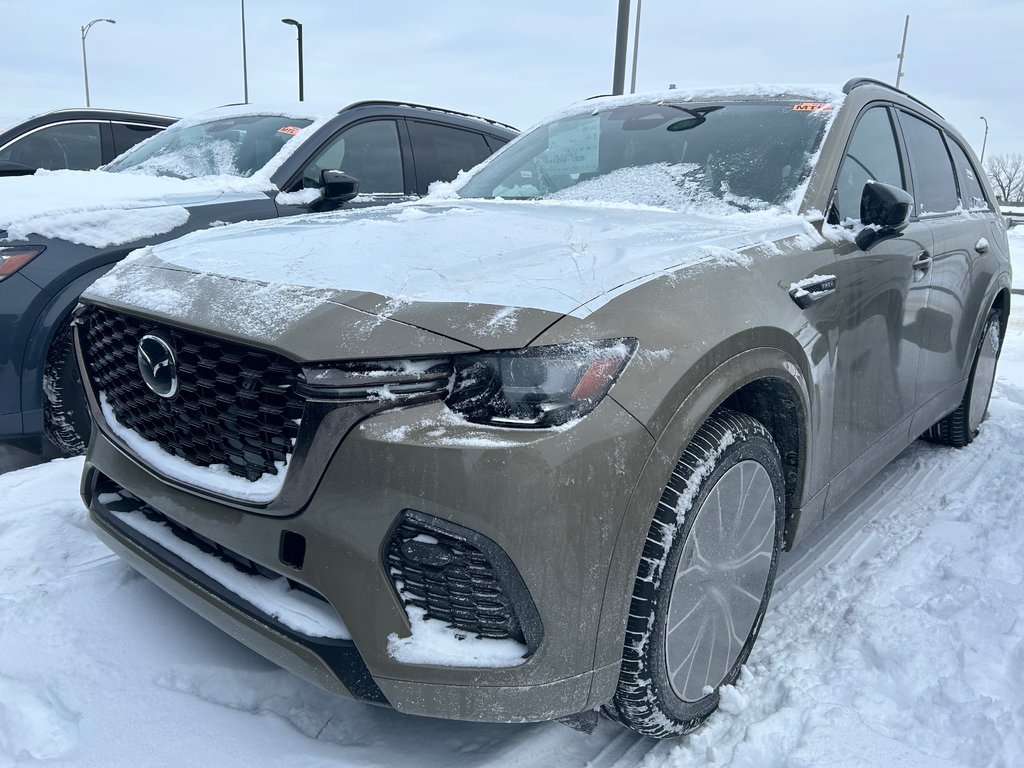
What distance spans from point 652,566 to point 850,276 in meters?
1.35

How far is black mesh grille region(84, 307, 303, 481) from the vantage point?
169cm

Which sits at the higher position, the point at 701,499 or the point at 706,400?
the point at 706,400

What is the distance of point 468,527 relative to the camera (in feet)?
5.10

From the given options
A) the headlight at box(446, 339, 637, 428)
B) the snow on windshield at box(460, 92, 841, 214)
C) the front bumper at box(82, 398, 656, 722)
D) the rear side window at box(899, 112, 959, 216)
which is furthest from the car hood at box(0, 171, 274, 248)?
the rear side window at box(899, 112, 959, 216)

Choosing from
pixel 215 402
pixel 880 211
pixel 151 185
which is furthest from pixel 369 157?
pixel 215 402

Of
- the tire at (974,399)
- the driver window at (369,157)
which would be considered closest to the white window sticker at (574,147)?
the driver window at (369,157)

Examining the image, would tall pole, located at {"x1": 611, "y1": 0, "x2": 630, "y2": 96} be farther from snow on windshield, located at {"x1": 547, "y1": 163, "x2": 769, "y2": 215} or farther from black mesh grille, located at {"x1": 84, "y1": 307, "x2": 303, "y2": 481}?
black mesh grille, located at {"x1": 84, "y1": 307, "x2": 303, "y2": 481}

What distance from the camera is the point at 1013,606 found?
2.71m

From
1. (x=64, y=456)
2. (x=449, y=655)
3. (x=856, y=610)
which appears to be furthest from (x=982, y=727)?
(x=64, y=456)

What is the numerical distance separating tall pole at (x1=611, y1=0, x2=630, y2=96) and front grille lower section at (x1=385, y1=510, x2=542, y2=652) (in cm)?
939

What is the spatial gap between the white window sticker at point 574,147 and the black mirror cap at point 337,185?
1120 millimetres

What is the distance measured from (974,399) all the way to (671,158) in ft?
8.62

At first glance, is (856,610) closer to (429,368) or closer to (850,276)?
(850,276)

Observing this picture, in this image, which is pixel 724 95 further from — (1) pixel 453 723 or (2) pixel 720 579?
(1) pixel 453 723
